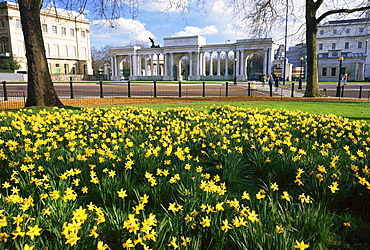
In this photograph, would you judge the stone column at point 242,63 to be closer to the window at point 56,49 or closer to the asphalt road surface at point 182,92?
the asphalt road surface at point 182,92

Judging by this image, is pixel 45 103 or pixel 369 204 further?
pixel 45 103

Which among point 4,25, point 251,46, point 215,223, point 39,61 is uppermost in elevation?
point 4,25

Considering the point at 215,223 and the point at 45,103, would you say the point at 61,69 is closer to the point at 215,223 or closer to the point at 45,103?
the point at 45,103

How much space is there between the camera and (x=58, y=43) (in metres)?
75.2

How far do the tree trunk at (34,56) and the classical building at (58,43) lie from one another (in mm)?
58806

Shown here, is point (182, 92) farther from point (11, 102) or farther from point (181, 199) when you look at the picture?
point (181, 199)

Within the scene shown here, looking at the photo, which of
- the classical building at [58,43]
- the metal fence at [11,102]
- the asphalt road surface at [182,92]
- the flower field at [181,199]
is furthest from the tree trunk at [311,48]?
the classical building at [58,43]

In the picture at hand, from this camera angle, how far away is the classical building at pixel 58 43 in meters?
66.0

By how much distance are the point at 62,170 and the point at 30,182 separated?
382 millimetres

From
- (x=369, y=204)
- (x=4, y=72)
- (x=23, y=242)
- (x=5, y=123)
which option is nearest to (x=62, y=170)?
(x=23, y=242)

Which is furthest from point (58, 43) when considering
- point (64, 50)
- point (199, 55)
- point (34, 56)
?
point (34, 56)

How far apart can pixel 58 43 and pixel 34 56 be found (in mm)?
72509

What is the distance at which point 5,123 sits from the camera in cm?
647

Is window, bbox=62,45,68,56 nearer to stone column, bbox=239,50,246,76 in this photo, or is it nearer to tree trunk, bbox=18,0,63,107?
stone column, bbox=239,50,246,76
